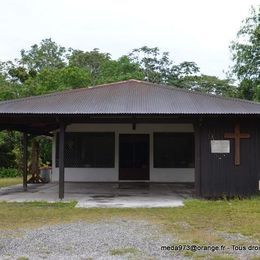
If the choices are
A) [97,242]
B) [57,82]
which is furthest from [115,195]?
[57,82]

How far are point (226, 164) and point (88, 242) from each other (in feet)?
23.1

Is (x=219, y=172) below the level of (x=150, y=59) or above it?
below

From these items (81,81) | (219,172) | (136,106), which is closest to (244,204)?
(219,172)

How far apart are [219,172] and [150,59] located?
24.9 metres

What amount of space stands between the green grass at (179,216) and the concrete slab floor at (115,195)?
28.0 inches

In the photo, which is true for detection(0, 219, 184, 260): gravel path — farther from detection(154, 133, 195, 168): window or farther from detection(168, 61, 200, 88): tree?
detection(168, 61, 200, 88): tree

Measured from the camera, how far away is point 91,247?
7.04 m

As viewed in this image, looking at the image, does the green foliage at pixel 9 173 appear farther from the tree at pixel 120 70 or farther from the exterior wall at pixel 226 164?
the exterior wall at pixel 226 164

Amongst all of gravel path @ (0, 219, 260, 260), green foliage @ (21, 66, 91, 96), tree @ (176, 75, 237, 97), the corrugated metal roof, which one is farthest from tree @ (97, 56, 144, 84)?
gravel path @ (0, 219, 260, 260)

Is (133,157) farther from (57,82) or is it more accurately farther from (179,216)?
(57,82)

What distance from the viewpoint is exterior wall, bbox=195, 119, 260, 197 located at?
1350 cm

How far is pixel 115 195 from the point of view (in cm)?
1452

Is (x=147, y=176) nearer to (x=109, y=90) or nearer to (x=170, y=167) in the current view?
(x=170, y=167)

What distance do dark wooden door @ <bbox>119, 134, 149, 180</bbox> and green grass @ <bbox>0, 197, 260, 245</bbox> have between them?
7.36 meters
